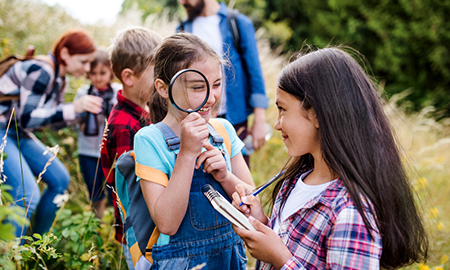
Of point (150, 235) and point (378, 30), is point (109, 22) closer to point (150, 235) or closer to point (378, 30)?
point (150, 235)

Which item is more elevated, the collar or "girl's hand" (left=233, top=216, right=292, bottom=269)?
the collar

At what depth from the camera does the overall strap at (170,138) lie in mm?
1455

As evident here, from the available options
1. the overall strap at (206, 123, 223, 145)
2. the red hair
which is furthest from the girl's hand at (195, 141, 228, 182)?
the red hair

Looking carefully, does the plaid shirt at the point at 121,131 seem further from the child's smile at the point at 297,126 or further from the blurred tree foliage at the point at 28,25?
the blurred tree foliage at the point at 28,25

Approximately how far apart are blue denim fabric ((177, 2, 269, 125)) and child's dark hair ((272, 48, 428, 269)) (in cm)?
167

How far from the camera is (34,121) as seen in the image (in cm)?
259

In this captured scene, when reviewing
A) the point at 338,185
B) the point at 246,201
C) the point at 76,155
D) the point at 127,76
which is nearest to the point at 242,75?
the point at 127,76

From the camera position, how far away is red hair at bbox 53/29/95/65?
3.05m

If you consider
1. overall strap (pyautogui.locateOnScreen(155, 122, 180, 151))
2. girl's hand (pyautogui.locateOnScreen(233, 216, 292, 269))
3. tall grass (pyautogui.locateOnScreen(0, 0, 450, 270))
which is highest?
overall strap (pyautogui.locateOnScreen(155, 122, 180, 151))

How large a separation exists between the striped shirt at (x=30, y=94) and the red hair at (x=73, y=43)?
0.38m

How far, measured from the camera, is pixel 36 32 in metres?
5.88

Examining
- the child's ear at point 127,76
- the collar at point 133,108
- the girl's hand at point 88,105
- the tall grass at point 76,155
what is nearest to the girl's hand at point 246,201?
the tall grass at point 76,155

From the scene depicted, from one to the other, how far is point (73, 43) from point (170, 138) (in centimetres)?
227

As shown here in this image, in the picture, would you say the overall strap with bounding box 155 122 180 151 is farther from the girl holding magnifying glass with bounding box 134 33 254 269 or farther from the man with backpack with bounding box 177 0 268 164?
the man with backpack with bounding box 177 0 268 164
